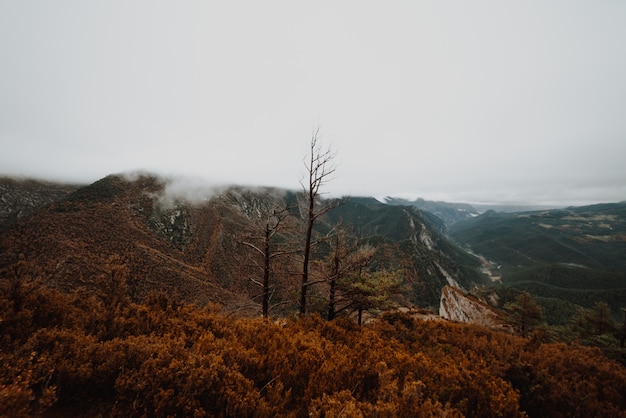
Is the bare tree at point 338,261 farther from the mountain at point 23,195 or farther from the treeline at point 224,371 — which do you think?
the mountain at point 23,195

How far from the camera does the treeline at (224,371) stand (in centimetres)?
302

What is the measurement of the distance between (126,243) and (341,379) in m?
55.8

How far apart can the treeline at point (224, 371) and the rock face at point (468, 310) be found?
23.7m

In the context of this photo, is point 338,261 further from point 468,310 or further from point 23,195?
point 23,195

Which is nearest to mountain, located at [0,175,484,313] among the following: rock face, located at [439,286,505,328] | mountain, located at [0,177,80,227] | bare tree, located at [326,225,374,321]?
mountain, located at [0,177,80,227]

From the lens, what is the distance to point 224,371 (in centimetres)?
364

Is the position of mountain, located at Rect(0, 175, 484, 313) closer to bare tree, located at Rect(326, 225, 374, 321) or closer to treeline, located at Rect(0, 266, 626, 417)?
bare tree, located at Rect(326, 225, 374, 321)

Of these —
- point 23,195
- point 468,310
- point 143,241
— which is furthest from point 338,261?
point 23,195

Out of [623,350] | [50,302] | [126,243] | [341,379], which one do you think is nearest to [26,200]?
[126,243]

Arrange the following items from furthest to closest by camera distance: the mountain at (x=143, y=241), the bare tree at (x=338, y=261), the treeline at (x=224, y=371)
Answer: the mountain at (x=143, y=241)
the bare tree at (x=338, y=261)
the treeline at (x=224, y=371)

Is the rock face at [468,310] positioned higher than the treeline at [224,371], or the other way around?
the treeline at [224,371]

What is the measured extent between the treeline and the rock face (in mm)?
23674

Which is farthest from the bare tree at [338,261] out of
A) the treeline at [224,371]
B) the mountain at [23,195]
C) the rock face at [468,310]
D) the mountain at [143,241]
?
the mountain at [23,195]

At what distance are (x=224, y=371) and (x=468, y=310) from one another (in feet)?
122
